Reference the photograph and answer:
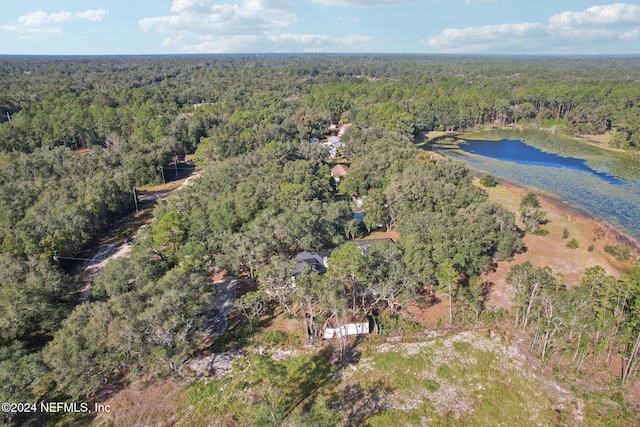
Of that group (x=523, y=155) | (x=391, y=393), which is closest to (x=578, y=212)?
(x=523, y=155)

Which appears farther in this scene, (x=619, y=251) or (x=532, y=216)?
(x=532, y=216)

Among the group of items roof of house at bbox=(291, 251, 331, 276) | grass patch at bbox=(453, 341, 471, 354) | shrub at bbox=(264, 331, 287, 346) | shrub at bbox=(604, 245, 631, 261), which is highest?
roof of house at bbox=(291, 251, 331, 276)

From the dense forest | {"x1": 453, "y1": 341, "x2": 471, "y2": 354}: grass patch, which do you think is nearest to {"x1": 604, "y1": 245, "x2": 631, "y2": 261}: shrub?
the dense forest

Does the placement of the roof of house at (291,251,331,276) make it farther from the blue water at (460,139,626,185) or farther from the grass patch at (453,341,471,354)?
the blue water at (460,139,626,185)

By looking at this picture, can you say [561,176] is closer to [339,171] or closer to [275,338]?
[339,171]

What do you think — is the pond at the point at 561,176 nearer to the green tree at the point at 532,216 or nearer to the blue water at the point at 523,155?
the blue water at the point at 523,155

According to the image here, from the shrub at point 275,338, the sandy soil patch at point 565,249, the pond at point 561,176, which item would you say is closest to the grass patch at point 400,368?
the shrub at point 275,338
